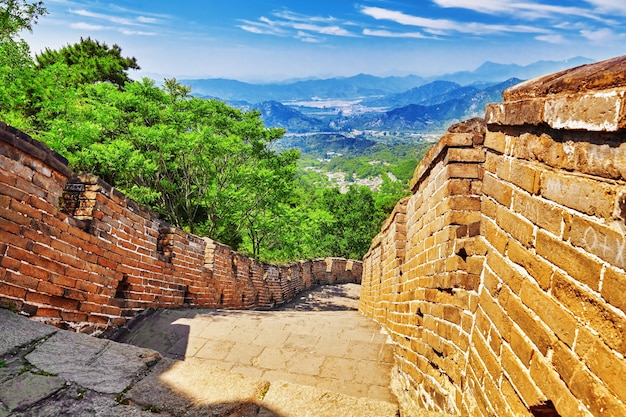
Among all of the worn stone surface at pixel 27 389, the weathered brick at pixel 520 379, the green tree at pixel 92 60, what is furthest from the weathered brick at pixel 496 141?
the green tree at pixel 92 60

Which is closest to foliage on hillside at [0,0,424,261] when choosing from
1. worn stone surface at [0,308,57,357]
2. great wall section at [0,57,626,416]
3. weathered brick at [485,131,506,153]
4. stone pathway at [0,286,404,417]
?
great wall section at [0,57,626,416]

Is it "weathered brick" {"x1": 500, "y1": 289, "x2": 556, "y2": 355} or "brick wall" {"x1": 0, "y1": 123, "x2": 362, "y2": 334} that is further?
"brick wall" {"x1": 0, "y1": 123, "x2": 362, "y2": 334}

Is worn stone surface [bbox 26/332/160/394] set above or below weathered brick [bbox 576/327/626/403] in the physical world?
below

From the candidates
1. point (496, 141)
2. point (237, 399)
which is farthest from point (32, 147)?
point (496, 141)

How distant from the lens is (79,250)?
12.1ft

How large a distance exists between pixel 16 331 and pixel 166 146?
967 centimetres

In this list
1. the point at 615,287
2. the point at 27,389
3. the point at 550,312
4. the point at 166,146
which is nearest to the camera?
the point at 615,287

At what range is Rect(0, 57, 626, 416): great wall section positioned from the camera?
1052mm

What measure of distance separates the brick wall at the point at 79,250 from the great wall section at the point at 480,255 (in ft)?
0.05

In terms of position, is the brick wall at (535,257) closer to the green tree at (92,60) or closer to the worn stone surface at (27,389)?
the worn stone surface at (27,389)

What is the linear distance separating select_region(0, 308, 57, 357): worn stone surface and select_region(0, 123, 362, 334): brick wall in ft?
0.85

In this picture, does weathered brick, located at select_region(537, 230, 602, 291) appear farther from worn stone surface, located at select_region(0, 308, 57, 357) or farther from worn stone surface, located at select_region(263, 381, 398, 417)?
worn stone surface, located at select_region(0, 308, 57, 357)

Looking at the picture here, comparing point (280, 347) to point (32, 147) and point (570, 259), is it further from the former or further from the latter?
point (570, 259)

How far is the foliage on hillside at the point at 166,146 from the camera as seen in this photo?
33.1 feet
